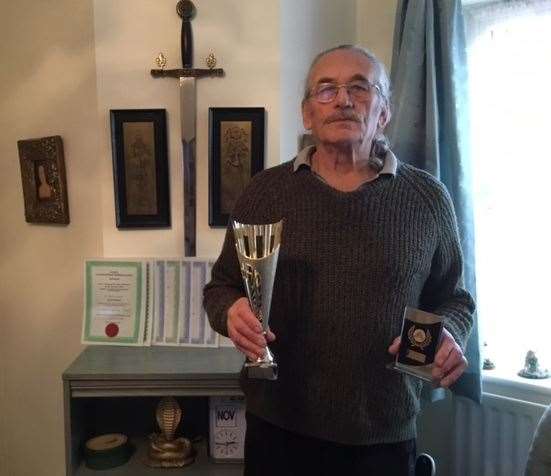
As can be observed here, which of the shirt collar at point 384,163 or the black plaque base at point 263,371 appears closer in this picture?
the black plaque base at point 263,371

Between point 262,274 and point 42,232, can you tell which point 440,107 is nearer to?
point 262,274

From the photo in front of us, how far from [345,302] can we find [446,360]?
0.21 meters

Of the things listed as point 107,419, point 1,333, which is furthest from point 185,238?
point 1,333

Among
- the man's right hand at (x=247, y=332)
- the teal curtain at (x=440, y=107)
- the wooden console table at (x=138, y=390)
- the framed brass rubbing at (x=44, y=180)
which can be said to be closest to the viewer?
the man's right hand at (x=247, y=332)

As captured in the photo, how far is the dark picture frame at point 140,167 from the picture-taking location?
1.69m

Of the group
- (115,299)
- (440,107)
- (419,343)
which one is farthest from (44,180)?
(419,343)

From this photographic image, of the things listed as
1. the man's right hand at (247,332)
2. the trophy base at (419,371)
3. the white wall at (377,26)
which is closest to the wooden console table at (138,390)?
the man's right hand at (247,332)

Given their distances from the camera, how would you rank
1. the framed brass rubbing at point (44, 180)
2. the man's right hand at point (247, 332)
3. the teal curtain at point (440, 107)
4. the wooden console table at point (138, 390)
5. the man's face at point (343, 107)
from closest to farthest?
1. the man's right hand at point (247, 332)
2. the man's face at point (343, 107)
3. the wooden console table at point (138, 390)
4. the teal curtain at point (440, 107)
5. the framed brass rubbing at point (44, 180)

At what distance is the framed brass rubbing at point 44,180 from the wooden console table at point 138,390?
1.75ft

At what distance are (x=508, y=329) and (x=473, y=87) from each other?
779mm

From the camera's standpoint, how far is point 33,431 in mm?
2066

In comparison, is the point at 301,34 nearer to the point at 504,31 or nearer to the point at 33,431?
the point at 504,31

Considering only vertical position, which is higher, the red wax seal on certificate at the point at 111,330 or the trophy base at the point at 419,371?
the trophy base at the point at 419,371

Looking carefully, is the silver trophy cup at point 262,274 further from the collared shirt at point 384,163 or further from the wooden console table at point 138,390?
the wooden console table at point 138,390
